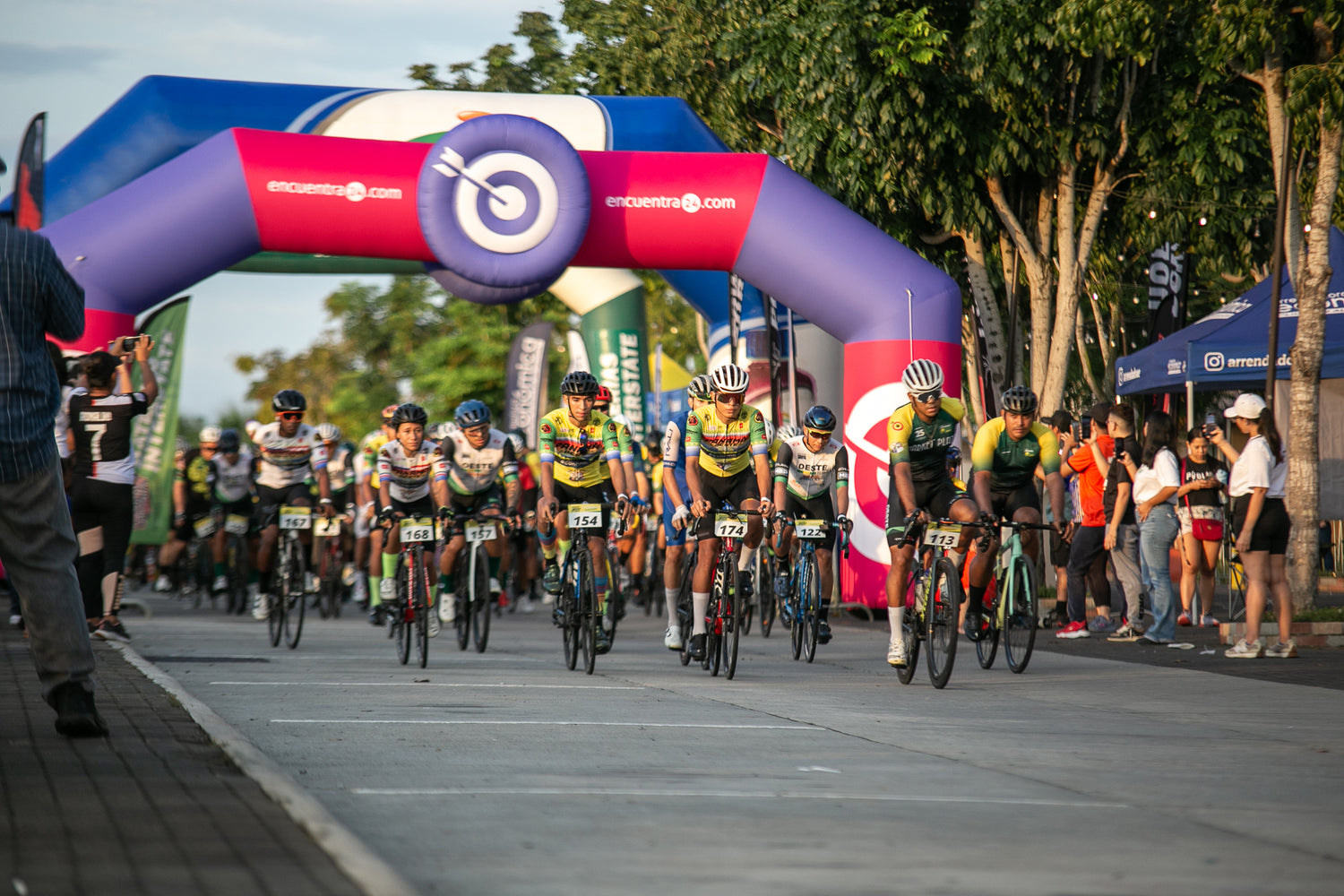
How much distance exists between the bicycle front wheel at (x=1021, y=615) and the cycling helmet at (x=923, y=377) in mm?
1276

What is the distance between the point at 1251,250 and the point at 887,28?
6.34 metres

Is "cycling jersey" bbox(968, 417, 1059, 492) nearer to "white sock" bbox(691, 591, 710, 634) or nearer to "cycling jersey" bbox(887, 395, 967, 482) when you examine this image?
"cycling jersey" bbox(887, 395, 967, 482)

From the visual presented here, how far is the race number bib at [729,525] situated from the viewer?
36.9ft

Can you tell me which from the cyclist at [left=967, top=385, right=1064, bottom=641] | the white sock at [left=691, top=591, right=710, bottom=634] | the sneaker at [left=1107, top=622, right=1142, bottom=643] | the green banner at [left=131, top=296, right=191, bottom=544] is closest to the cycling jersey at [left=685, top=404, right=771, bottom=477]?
the white sock at [left=691, top=591, right=710, bottom=634]

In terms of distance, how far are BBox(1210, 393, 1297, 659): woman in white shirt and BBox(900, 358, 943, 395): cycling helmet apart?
243 centimetres

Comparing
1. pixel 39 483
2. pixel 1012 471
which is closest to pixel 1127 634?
pixel 1012 471

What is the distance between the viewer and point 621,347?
24.7 m

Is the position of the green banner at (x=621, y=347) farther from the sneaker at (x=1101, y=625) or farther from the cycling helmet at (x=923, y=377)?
the cycling helmet at (x=923, y=377)

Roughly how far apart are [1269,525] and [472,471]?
5.78 m

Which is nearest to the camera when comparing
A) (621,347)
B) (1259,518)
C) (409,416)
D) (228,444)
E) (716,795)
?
(716,795)

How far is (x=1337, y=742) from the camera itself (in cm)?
778

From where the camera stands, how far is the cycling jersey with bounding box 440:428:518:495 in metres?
12.8

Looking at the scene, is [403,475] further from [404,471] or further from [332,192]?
[332,192]

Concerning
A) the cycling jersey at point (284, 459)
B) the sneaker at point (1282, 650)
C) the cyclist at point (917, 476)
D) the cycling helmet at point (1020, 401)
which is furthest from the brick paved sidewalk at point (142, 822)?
the sneaker at point (1282, 650)
